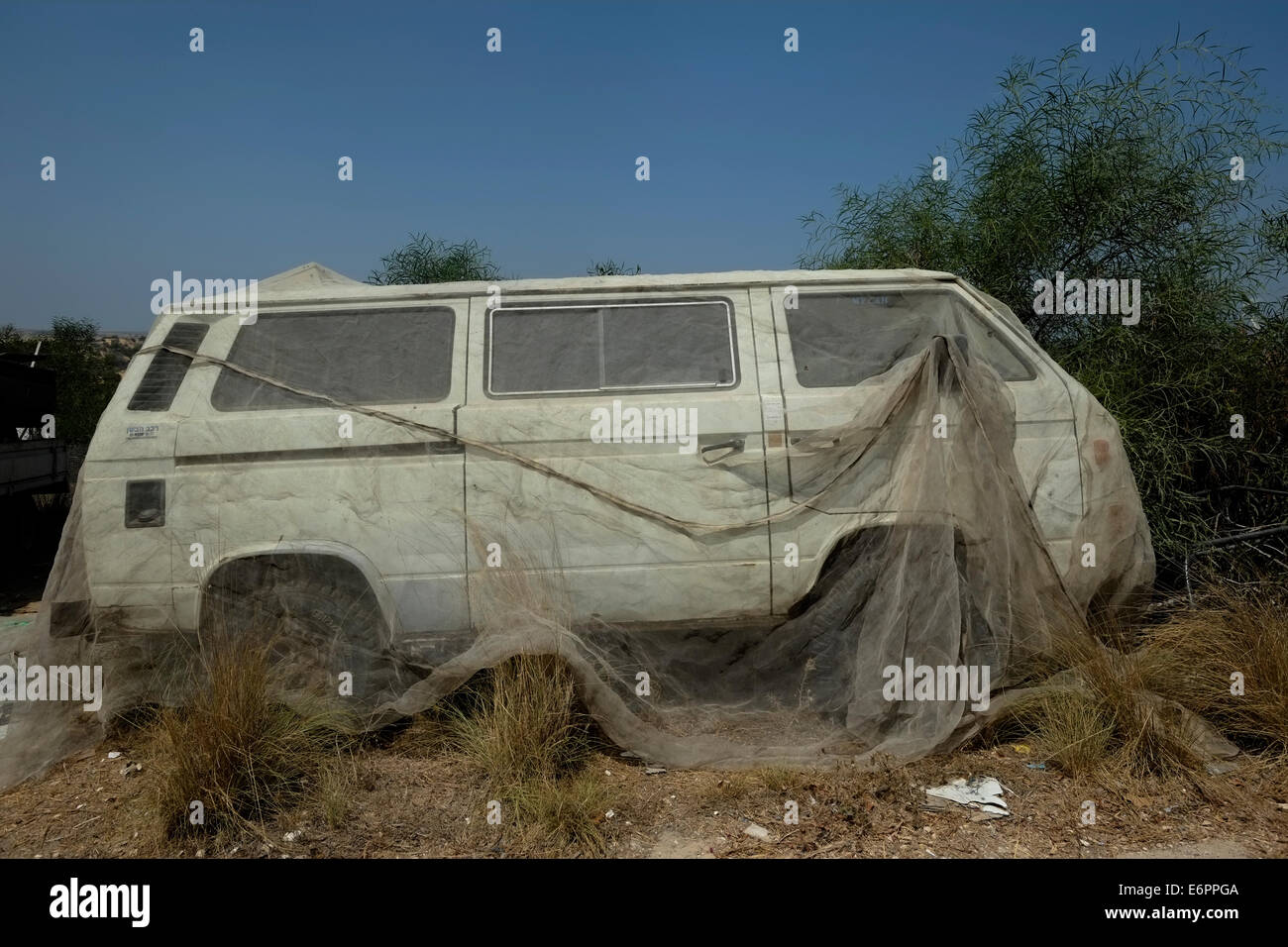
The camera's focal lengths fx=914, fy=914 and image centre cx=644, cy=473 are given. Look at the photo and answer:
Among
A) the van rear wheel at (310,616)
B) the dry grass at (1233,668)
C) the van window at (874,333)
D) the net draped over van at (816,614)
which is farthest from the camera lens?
the van window at (874,333)

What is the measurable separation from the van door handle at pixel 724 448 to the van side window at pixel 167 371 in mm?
2676

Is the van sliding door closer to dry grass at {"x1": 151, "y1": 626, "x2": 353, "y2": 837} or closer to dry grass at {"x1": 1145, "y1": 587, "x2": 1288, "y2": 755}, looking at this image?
dry grass at {"x1": 151, "y1": 626, "x2": 353, "y2": 837}

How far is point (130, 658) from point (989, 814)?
4.02 meters

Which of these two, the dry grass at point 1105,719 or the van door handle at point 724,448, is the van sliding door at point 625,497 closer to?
the van door handle at point 724,448

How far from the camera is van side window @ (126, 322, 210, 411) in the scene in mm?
4602

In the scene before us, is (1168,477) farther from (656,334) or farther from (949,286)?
(656,334)

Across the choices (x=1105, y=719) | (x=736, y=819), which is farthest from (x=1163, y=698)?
(x=736, y=819)

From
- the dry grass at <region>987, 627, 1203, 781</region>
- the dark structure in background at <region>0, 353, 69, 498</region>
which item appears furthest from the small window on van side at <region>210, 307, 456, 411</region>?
the dark structure in background at <region>0, 353, 69, 498</region>

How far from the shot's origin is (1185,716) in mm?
4098

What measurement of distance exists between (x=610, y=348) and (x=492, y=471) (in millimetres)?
905

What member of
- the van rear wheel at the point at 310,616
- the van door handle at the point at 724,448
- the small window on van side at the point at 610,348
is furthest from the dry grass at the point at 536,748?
the small window on van side at the point at 610,348

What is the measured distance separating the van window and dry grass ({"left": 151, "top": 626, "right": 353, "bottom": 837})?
2904 millimetres

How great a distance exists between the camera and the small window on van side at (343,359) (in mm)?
4652

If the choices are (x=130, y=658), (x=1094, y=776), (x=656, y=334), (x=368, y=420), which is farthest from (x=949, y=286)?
(x=130, y=658)
